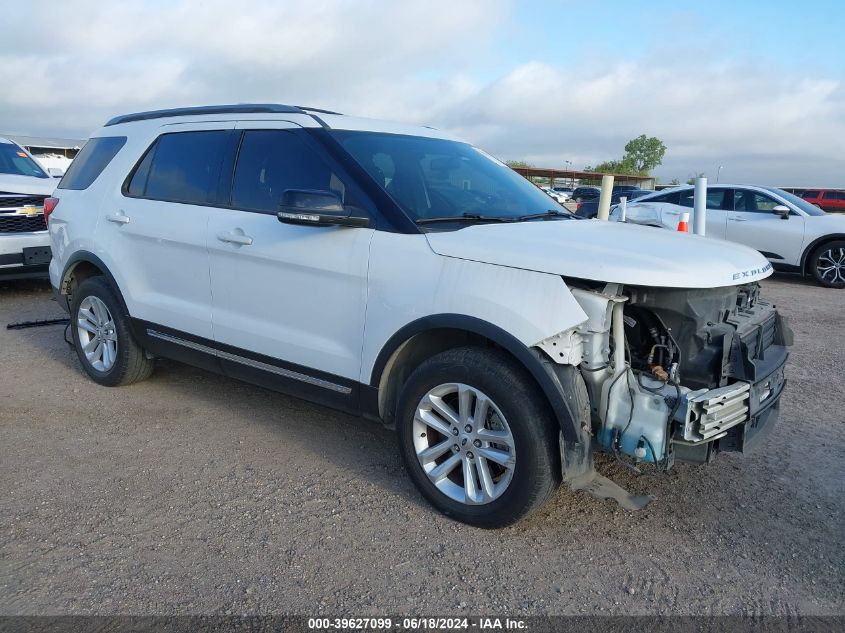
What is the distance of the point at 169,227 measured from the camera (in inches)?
179

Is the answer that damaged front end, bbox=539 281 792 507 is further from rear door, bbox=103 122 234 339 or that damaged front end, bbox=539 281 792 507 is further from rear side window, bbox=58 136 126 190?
rear side window, bbox=58 136 126 190

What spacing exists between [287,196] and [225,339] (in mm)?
1209

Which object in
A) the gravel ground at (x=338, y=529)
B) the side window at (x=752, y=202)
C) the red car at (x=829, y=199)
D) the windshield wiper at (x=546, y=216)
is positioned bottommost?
the gravel ground at (x=338, y=529)

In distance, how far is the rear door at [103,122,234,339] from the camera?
175 inches

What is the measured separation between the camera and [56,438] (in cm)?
443

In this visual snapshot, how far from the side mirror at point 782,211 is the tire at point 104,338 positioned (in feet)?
32.3

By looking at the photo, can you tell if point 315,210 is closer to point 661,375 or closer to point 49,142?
point 661,375

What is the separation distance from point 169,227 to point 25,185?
5306 mm

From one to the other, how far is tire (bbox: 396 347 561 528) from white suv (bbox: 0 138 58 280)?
628cm

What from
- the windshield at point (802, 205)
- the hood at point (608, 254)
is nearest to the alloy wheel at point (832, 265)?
the windshield at point (802, 205)

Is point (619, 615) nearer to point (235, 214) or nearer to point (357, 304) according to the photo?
point (357, 304)

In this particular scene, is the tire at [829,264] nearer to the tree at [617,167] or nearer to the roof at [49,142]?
the roof at [49,142]

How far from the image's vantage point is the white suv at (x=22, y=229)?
8.06 metres

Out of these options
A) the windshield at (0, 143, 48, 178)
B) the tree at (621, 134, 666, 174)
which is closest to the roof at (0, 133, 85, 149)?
the windshield at (0, 143, 48, 178)
